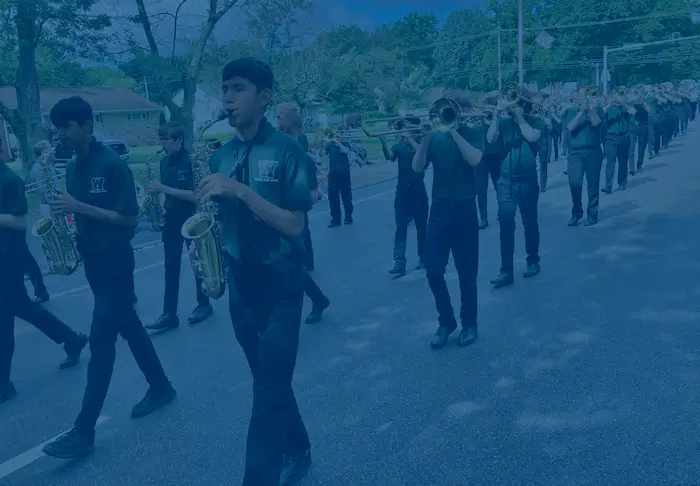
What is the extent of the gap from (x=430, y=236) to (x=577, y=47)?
197 ft

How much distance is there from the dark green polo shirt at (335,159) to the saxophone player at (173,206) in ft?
18.6

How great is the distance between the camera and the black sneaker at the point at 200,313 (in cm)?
673

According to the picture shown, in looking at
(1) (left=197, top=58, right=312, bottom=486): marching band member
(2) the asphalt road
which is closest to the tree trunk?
(2) the asphalt road

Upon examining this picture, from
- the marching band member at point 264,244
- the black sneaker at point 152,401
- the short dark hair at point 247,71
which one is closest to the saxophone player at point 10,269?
the black sneaker at point 152,401

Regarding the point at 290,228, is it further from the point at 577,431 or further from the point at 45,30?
the point at 45,30

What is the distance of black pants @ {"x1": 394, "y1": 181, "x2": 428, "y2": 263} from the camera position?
8422 mm

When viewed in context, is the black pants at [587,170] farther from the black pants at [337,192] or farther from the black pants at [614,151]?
the black pants at [337,192]

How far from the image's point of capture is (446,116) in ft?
18.4

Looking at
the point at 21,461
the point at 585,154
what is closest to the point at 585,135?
the point at 585,154

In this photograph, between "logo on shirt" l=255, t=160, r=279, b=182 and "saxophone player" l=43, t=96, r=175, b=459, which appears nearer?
"logo on shirt" l=255, t=160, r=279, b=182

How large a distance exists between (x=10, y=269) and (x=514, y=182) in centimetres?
498

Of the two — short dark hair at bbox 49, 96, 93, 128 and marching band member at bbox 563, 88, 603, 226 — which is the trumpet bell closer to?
short dark hair at bbox 49, 96, 93, 128

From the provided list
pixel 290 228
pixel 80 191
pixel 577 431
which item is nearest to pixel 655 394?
pixel 577 431

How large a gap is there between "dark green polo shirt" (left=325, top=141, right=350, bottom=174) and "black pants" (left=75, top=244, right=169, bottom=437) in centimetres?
785
